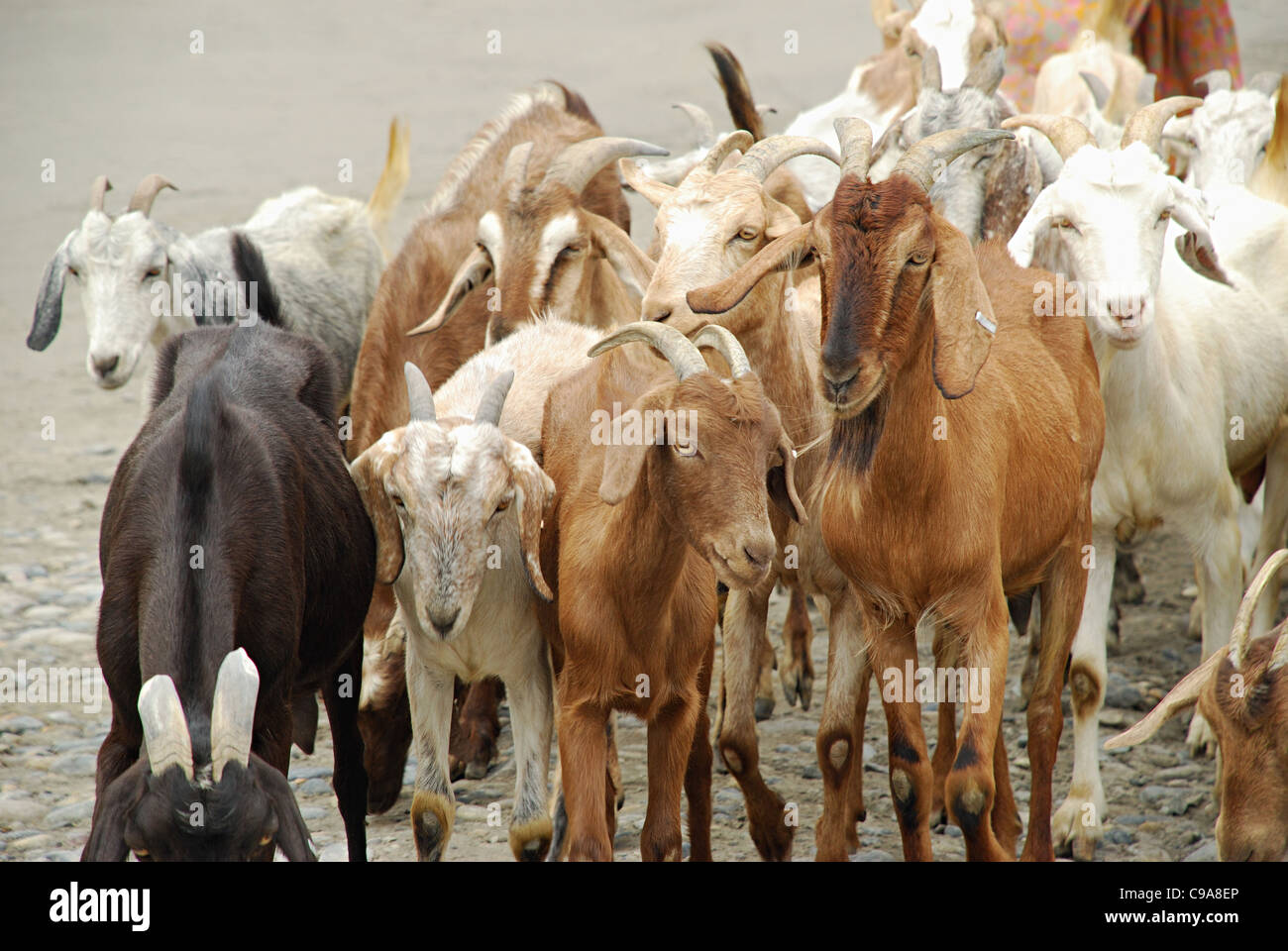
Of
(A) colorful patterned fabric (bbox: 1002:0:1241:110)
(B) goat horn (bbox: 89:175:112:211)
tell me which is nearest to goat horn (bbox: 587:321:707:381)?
(B) goat horn (bbox: 89:175:112:211)

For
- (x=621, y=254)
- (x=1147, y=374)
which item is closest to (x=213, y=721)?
(x=621, y=254)

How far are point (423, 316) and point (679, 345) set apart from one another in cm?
248

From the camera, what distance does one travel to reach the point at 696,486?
14.5 ft

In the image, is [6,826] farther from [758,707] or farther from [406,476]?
[758,707]

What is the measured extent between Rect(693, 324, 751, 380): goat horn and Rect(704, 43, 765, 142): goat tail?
261cm

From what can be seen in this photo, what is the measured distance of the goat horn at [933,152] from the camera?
185 inches

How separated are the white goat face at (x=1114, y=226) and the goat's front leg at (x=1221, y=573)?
3.02 ft

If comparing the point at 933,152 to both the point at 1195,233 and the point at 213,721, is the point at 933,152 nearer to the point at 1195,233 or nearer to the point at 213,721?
the point at 1195,233

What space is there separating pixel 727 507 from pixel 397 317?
2.90 m

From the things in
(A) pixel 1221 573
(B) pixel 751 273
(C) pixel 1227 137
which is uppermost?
(C) pixel 1227 137

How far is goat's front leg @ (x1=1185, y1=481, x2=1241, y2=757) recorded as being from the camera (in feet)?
19.7

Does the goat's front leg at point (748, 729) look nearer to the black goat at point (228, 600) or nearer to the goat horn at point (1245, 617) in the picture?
the black goat at point (228, 600)

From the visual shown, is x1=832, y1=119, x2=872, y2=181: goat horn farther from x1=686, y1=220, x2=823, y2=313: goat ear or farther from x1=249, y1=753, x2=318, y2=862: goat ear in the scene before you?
x1=249, y1=753, x2=318, y2=862: goat ear

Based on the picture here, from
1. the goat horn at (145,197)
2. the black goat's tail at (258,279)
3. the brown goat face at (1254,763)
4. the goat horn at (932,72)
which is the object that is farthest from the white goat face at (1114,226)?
the goat horn at (145,197)
